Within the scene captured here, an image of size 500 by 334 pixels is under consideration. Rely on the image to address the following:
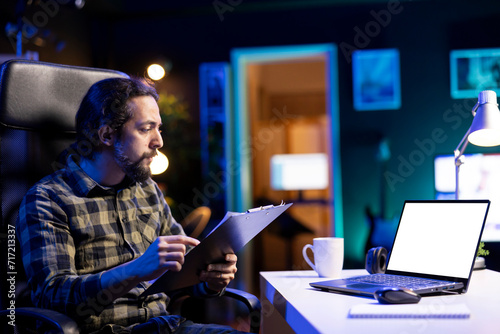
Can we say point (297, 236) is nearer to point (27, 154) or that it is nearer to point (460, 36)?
point (460, 36)

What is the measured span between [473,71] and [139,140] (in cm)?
385

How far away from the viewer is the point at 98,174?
1.62m

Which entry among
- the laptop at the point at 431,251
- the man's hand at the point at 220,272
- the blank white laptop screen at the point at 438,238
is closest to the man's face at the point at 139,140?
the man's hand at the point at 220,272

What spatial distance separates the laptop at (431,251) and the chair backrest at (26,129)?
898mm

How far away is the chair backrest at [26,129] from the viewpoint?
1522mm

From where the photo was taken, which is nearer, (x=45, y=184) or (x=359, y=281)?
(x=359, y=281)

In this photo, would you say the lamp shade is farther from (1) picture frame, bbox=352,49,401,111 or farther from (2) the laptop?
(1) picture frame, bbox=352,49,401,111

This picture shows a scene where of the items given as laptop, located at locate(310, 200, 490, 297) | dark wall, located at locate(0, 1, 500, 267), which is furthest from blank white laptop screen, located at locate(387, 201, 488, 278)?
dark wall, located at locate(0, 1, 500, 267)

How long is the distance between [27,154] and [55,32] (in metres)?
3.16

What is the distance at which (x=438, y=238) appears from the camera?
1416 mm

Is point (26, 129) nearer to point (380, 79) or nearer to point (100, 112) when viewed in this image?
point (100, 112)

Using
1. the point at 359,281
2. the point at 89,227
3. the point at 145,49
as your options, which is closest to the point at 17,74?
the point at 89,227

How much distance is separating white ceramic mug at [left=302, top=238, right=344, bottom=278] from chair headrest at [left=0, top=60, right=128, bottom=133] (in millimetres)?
880

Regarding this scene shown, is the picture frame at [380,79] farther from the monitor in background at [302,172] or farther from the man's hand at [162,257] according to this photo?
the man's hand at [162,257]
